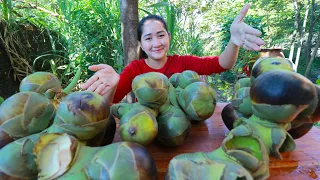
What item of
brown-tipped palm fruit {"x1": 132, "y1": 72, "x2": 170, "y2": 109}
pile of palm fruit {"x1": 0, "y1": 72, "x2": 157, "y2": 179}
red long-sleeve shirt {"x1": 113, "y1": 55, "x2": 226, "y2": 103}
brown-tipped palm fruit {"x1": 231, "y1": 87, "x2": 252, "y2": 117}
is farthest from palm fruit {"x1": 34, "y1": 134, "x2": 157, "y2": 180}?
red long-sleeve shirt {"x1": 113, "y1": 55, "x2": 226, "y2": 103}

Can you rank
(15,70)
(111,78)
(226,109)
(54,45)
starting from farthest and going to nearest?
(54,45) → (15,70) → (111,78) → (226,109)

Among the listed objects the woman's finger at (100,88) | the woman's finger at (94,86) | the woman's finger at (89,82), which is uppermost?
the woman's finger at (89,82)

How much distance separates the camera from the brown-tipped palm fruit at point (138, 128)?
37cm

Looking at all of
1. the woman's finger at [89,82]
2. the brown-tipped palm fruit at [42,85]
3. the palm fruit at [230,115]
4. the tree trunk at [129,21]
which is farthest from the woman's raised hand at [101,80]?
the tree trunk at [129,21]

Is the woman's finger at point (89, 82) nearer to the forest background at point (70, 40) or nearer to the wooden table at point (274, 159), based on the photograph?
Result: the wooden table at point (274, 159)

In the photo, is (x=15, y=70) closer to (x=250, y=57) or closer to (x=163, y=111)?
(x=163, y=111)

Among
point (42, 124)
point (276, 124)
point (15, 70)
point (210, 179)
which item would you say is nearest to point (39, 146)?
point (42, 124)

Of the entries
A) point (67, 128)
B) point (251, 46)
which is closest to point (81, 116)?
point (67, 128)

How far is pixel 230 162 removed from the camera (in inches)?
11.9

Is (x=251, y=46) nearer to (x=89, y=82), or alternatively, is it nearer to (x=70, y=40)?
(x=89, y=82)

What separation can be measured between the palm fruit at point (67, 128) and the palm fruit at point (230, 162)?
134mm

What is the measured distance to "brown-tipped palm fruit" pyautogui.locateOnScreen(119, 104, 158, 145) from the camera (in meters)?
0.37

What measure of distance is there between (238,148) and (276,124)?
3.5 inches

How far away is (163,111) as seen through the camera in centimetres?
47
